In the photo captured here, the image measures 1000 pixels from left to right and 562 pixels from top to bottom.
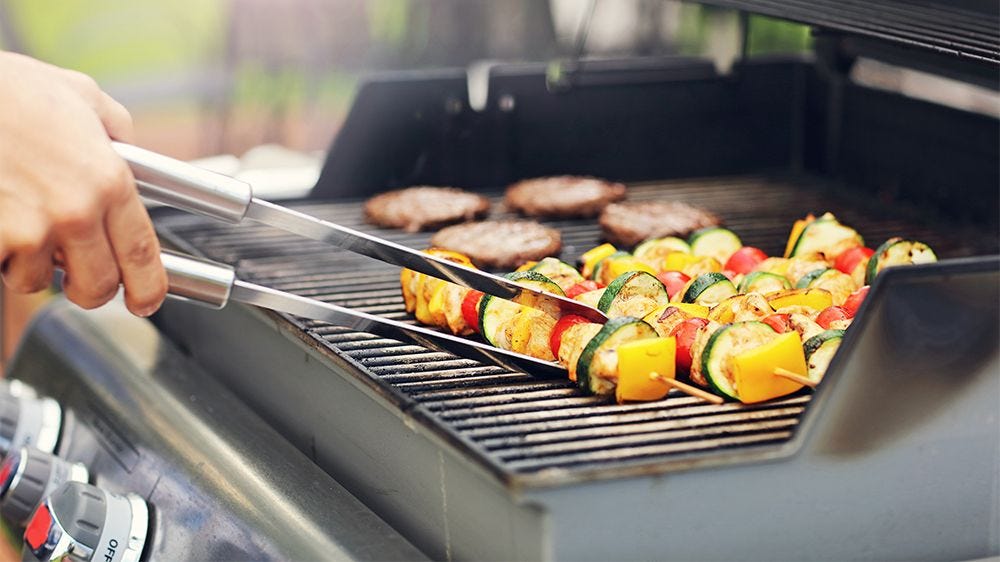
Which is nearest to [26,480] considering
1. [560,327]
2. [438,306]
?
[438,306]

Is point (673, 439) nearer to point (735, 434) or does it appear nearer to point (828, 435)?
point (735, 434)

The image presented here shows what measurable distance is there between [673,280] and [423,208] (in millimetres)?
939

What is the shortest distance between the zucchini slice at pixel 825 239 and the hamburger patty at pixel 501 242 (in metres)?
0.56

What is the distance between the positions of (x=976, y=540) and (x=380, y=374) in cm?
93

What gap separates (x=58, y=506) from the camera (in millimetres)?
2104

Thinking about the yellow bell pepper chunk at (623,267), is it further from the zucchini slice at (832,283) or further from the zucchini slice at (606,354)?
the zucchini slice at (606,354)

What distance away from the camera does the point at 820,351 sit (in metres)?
1.98

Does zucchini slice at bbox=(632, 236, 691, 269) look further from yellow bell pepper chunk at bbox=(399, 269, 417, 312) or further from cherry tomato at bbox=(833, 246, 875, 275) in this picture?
yellow bell pepper chunk at bbox=(399, 269, 417, 312)

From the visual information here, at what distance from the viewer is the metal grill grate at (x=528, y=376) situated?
167 cm

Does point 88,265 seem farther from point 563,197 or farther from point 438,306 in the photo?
point 563,197

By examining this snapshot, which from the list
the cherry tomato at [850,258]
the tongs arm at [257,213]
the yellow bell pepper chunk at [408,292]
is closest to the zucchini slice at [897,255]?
the cherry tomato at [850,258]

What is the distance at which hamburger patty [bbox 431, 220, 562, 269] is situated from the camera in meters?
2.82

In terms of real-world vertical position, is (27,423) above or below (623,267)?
below

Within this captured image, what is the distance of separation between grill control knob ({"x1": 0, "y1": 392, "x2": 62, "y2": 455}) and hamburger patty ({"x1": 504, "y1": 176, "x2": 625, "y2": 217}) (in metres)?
1.28
